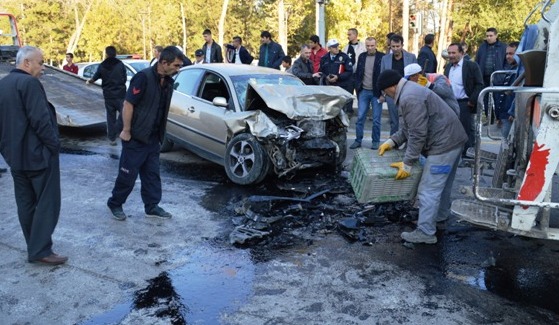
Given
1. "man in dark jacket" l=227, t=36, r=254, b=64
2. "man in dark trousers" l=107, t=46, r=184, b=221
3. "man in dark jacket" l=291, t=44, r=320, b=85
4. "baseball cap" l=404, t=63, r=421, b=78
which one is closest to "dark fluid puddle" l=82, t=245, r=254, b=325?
"man in dark trousers" l=107, t=46, r=184, b=221

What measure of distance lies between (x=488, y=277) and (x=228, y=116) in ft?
12.7

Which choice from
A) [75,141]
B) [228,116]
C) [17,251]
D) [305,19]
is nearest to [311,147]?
[228,116]

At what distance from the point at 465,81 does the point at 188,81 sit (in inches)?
168

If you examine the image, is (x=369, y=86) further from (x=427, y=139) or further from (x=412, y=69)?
(x=427, y=139)

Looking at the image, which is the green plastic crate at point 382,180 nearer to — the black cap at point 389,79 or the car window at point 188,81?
the black cap at point 389,79

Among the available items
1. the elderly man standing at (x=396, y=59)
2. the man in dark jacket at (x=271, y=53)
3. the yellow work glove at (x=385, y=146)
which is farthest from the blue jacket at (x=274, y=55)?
the yellow work glove at (x=385, y=146)

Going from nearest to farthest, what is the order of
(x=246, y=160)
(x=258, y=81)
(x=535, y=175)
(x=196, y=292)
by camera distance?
(x=535, y=175) < (x=196, y=292) < (x=246, y=160) < (x=258, y=81)

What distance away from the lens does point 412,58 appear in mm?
8477

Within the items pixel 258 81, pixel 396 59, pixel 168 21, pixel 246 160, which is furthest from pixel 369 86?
pixel 168 21

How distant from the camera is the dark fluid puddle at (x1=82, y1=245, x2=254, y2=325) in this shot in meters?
3.50

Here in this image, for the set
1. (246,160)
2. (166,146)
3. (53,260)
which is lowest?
(53,260)

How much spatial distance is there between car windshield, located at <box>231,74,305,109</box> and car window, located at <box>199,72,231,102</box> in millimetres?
259

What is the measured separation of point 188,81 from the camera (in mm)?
7762

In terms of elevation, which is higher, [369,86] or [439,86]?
[439,86]
